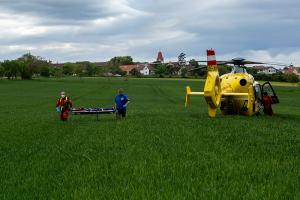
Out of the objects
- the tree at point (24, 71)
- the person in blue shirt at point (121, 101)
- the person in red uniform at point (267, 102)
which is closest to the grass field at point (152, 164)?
the person in blue shirt at point (121, 101)

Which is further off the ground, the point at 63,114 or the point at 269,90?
the point at 269,90

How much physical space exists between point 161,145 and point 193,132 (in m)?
3.47

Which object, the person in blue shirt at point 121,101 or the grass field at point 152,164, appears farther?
the person in blue shirt at point 121,101

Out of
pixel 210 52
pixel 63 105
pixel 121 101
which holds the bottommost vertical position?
pixel 63 105

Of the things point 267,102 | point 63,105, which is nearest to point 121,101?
point 63,105

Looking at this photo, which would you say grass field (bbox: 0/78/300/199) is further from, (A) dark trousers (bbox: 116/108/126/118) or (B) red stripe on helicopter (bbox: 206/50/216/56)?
(A) dark trousers (bbox: 116/108/126/118)

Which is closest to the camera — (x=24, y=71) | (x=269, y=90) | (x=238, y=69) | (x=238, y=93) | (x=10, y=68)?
(x=238, y=93)

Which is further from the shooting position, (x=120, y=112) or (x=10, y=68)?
(x=10, y=68)

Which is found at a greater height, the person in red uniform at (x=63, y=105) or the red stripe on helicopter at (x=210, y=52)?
the red stripe on helicopter at (x=210, y=52)

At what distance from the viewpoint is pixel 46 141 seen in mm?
14680

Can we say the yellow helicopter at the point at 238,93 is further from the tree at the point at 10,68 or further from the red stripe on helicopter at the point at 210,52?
the tree at the point at 10,68

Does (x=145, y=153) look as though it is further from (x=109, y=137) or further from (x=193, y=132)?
(x=193, y=132)

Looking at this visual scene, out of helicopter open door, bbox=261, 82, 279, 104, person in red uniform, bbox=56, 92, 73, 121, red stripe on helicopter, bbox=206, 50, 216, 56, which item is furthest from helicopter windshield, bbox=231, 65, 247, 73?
person in red uniform, bbox=56, 92, 73, 121

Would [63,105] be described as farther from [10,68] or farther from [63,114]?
[10,68]
